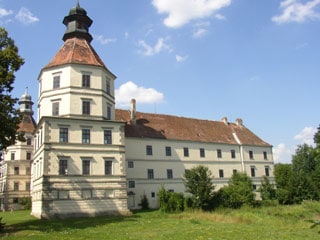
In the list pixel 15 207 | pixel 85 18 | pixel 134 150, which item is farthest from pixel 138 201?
pixel 15 207

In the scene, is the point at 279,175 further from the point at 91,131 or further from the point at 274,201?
the point at 91,131

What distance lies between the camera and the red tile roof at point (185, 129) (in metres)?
43.3

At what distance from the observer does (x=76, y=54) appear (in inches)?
1388

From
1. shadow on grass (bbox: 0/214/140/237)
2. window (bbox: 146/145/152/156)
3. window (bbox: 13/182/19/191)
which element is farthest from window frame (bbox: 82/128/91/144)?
window (bbox: 13/182/19/191)

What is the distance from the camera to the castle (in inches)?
1226

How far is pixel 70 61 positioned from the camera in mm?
33938

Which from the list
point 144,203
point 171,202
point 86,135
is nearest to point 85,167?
point 86,135

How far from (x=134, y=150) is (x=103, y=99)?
29.0 feet

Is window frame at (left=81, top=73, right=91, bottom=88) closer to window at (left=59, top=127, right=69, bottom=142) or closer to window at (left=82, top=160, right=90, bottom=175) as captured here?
window at (left=59, top=127, right=69, bottom=142)

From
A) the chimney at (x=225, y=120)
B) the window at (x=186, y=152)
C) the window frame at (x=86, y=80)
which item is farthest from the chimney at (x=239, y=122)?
the window frame at (x=86, y=80)

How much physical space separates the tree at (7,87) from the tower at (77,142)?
8660 mm

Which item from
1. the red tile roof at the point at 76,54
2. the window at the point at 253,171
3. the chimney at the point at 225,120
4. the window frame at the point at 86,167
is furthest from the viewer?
the chimney at the point at 225,120

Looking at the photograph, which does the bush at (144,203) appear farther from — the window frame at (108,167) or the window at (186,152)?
the window at (186,152)

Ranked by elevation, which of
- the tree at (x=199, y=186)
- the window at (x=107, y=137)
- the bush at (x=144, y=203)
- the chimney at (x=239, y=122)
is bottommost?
the bush at (x=144, y=203)
